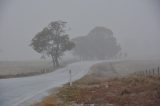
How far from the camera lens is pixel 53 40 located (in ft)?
265

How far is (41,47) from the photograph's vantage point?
262ft

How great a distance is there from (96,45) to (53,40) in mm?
47140

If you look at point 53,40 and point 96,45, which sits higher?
point 96,45

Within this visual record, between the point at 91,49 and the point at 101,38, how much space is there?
5.08 m

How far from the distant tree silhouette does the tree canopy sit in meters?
41.3

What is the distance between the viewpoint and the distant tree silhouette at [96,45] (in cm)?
12417

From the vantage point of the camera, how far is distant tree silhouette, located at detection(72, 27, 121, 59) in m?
124

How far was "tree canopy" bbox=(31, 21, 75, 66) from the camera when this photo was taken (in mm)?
78938

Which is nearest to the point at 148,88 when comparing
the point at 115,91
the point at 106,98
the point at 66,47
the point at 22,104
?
the point at 115,91

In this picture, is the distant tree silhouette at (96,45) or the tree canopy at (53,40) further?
the distant tree silhouette at (96,45)

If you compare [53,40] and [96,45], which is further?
[96,45]

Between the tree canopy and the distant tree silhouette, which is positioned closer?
the tree canopy

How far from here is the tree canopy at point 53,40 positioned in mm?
78938

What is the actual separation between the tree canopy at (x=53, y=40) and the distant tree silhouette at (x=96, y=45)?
4132 centimetres
